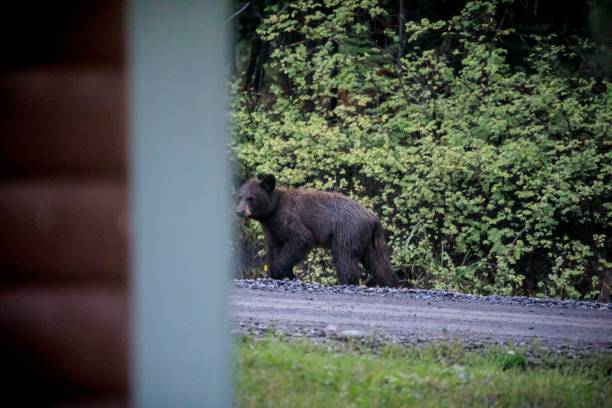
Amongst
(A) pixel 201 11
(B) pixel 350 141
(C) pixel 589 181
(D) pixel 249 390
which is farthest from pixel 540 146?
(A) pixel 201 11

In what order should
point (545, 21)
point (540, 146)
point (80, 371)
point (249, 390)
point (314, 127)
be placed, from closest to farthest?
1. point (80, 371)
2. point (249, 390)
3. point (540, 146)
4. point (314, 127)
5. point (545, 21)

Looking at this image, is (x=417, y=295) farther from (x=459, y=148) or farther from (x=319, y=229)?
(x=459, y=148)

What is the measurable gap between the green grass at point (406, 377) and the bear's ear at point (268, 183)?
651 centimetres

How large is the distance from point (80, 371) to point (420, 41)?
15953mm

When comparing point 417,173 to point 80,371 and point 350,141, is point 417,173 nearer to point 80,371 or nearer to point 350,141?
point 350,141

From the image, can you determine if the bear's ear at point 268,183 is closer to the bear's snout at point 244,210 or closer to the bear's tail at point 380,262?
the bear's snout at point 244,210

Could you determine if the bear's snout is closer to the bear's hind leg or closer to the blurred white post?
the bear's hind leg

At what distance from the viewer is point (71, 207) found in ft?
6.21

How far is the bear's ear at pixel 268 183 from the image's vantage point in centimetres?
1248

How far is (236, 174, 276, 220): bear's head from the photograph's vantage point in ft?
40.7

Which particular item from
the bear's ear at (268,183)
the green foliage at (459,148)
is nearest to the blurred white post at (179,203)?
the bear's ear at (268,183)

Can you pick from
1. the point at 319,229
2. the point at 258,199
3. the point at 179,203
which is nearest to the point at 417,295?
the point at 319,229

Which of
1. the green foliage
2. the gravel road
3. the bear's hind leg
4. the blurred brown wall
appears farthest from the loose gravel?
the blurred brown wall

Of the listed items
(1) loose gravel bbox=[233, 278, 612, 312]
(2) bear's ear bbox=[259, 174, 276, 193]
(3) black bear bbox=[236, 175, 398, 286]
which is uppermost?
(2) bear's ear bbox=[259, 174, 276, 193]
